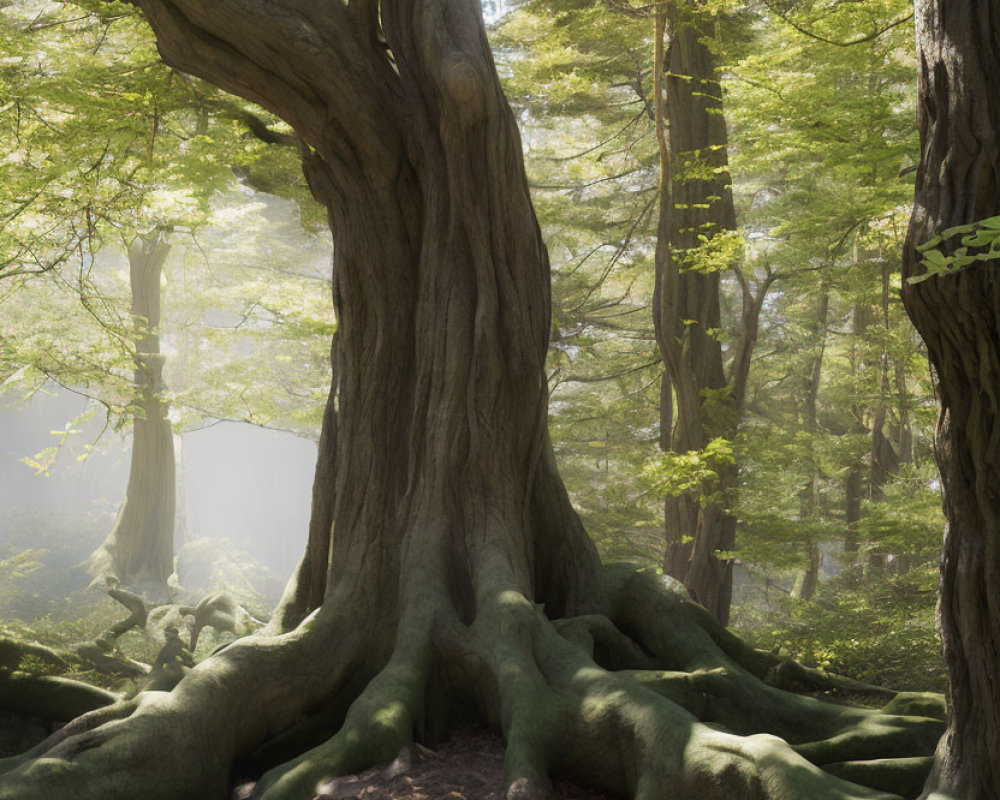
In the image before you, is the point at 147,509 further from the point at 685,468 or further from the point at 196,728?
the point at 196,728

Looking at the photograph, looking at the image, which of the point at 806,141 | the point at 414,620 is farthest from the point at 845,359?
the point at 414,620

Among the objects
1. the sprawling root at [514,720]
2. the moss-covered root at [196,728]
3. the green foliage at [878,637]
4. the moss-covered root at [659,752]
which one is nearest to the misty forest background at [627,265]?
the green foliage at [878,637]

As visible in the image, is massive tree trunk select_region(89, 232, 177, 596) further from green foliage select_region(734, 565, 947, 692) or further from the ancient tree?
the ancient tree

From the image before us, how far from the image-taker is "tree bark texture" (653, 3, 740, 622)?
9938mm

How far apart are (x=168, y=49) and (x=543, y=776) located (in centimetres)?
463

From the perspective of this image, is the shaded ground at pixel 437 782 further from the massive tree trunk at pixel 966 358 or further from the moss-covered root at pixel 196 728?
the massive tree trunk at pixel 966 358

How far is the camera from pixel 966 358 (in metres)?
2.99

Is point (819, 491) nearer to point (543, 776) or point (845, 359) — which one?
point (845, 359)

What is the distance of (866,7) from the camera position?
7078mm

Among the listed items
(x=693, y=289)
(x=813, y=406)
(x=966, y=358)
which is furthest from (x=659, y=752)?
(x=813, y=406)

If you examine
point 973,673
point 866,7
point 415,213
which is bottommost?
point 973,673

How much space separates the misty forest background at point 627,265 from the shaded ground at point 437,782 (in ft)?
11.3

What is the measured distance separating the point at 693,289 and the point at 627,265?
4.09m

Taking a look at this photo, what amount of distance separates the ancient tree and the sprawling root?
1 centimetres
